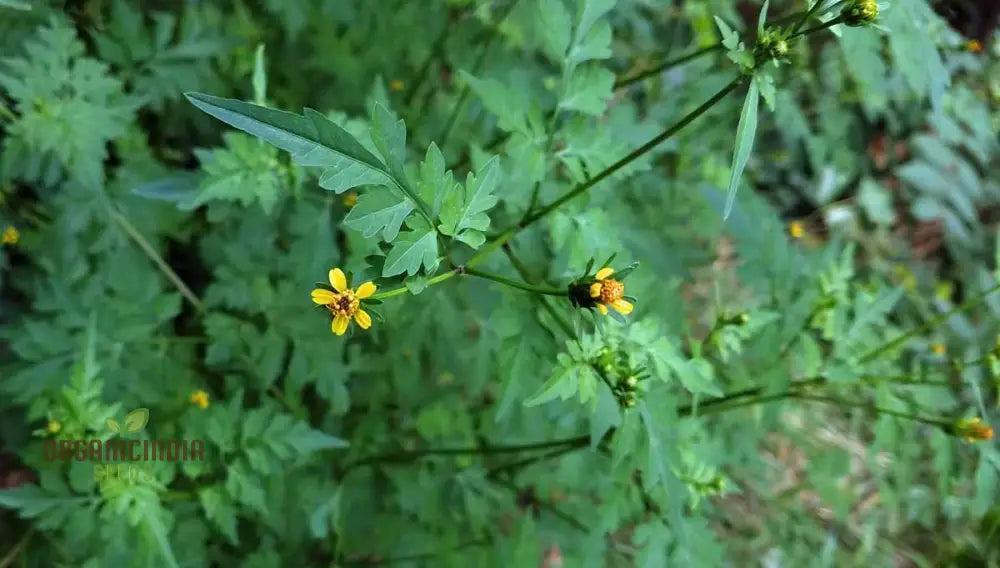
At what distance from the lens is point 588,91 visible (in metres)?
1.26

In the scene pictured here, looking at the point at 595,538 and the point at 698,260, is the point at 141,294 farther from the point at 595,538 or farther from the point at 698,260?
the point at 698,260

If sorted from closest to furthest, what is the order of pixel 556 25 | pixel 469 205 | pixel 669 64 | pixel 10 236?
pixel 469 205
pixel 556 25
pixel 669 64
pixel 10 236

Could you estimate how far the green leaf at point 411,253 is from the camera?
2.90 ft

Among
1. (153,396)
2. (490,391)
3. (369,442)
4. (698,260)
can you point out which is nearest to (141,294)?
(153,396)

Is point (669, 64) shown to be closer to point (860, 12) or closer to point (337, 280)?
point (860, 12)

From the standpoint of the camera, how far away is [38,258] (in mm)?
1764

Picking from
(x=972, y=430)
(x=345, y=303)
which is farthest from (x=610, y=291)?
(x=972, y=430)

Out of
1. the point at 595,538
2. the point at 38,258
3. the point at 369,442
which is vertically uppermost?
the point at 38,258

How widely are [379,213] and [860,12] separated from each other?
684mm

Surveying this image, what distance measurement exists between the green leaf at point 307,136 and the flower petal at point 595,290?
0.99ft

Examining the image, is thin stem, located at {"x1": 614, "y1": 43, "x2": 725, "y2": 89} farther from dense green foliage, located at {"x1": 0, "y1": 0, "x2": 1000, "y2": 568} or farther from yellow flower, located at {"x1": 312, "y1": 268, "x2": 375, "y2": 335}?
yellow flower, located at {"x1": 312, "y1": 268, "x2": 375, "y2": 335}

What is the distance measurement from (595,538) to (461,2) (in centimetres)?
164

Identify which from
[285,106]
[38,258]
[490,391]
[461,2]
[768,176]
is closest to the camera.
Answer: [38,258]

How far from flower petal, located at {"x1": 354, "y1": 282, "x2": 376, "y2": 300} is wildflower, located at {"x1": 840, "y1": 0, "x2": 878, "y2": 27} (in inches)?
28.1
